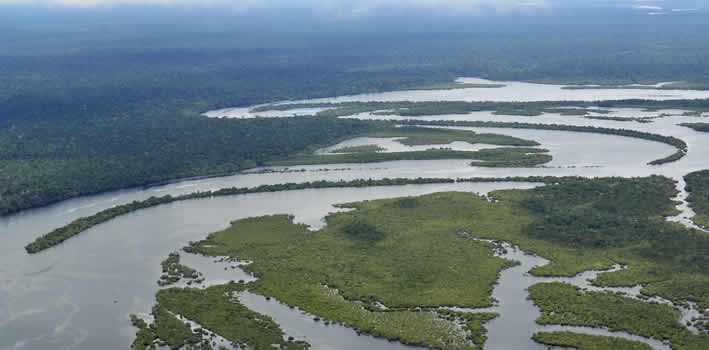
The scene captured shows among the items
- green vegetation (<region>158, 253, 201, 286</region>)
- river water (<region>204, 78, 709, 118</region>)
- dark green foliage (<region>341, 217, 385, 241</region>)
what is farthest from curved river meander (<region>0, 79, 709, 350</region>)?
river water (<region>204, 78, 709, 118</region>)

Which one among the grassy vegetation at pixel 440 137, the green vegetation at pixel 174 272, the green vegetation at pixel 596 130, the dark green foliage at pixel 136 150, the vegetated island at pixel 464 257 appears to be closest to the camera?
the vegetated island at pixel 464 257

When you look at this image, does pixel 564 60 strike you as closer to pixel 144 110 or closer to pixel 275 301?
pixel 144 110

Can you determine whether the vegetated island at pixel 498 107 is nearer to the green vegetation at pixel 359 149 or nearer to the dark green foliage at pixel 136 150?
the dark green foliage at pixel 136 150

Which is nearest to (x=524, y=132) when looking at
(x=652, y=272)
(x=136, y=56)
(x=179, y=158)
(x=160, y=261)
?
(x=179, y=158)

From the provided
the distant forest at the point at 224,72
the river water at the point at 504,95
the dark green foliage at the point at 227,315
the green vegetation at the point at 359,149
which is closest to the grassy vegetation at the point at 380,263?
the dark green foliage at the point at 227,315

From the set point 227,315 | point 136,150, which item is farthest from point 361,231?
point 136,150

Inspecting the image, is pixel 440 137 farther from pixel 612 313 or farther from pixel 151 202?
pixel 612 313
